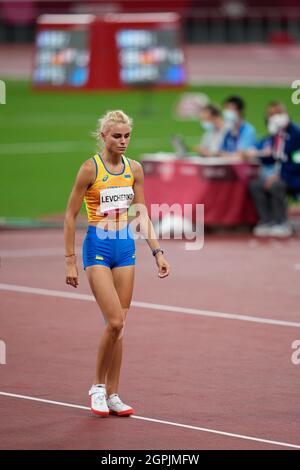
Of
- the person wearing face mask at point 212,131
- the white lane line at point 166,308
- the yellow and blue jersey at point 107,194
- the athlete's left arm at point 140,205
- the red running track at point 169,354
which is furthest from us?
the person wearing face mask at point 212,131

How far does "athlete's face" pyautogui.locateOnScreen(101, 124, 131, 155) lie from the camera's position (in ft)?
29.0

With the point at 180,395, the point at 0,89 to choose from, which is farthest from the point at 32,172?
the point at 180,395

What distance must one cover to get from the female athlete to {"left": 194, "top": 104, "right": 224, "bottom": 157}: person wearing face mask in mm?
10091

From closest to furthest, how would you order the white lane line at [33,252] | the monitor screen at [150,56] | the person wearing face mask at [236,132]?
the white lane line at [33,252] < the person wearing face mask at [236,132] < the monitor screen at [150,56]

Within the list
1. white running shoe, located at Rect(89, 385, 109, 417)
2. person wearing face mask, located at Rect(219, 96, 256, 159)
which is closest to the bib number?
white running shoe, located at Rect(89, 385, 109, 417)

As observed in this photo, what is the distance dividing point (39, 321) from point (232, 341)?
2.04 meters

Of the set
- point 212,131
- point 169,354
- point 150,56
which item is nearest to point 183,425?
point 169,354

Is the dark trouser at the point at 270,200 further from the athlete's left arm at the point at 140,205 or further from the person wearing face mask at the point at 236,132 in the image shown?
the athlete's left arm at the point at 140,205

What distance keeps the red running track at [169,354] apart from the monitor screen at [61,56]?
18386mm

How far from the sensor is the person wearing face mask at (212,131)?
19172 millimetres

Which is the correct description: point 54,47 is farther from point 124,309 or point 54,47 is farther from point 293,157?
point 124,309

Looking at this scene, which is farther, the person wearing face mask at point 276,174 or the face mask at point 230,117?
the face mask at point 230,117

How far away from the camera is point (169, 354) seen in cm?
1102
